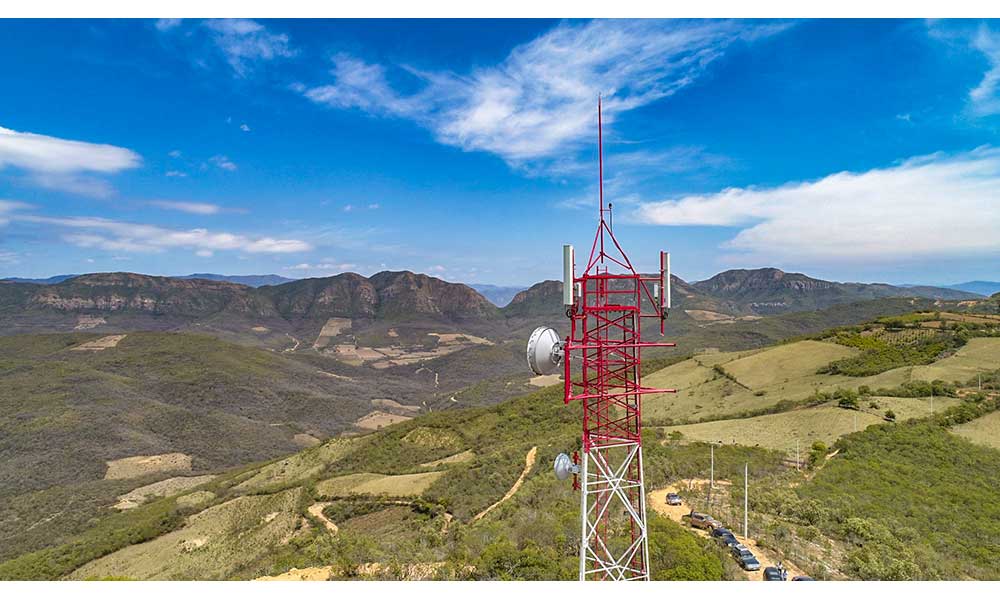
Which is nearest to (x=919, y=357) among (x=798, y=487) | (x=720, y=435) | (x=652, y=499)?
(x=720, y=435)

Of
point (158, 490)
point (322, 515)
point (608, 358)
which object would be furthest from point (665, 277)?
point (158, 490)

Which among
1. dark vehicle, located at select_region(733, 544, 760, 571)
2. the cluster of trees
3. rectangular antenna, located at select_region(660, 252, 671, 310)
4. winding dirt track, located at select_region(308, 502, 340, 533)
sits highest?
rectangular antenna, located at select_region(660, 252, 671, 310)

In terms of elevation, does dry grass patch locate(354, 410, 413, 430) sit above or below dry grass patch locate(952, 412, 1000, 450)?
below

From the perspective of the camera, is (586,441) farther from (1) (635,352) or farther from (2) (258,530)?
(2) (258,530)

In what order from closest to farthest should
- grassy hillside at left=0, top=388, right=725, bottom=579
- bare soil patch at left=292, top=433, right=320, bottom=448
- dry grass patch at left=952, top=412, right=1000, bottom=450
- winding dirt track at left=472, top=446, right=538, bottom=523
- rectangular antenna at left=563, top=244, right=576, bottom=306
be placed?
rectangular antenna at left=563, top=244, right=576, bottom=306
grassy hillside at left=0, top=388, right=725, bottom=579
winding dirt track at left=472, top=446, right=538, bottom=523
dry grass patch at left=952, top=412, right=1000, bottom=450
bare soil patch at left=292, top=433, right=320, bottom=448

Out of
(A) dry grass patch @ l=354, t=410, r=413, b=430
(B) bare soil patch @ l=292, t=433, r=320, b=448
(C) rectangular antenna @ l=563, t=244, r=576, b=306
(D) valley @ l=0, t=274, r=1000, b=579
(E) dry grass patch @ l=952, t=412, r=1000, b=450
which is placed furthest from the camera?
(A) dry grass patch @ l=354, t=410, r=413, b=430

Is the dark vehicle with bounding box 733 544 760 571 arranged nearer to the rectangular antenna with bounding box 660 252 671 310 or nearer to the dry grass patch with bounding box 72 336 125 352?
the rectangular antenna with bounding box 660 252 671 310

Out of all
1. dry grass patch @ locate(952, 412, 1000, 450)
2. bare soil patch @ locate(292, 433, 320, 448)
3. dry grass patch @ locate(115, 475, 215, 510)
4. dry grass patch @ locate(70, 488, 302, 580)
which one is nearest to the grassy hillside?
dry grass patch @ locate(70, 488, 302, 580)
